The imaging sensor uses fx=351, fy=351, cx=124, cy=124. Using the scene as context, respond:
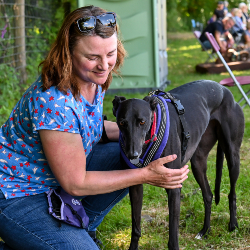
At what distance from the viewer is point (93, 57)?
6.20 ft

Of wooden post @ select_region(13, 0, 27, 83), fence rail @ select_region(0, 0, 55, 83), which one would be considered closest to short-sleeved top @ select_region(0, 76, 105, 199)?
fence rail @ select_region(0, 0, 55, 83)

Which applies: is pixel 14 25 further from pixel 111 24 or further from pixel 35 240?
pixel 35 240

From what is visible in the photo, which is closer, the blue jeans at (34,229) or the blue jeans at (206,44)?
the blue jeans at (34,229)

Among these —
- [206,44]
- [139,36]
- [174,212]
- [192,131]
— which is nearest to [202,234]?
[174,212]

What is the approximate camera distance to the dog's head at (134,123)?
185 cm

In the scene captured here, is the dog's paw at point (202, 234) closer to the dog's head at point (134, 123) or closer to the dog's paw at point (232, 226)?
the dog's paw at point (232, 226)

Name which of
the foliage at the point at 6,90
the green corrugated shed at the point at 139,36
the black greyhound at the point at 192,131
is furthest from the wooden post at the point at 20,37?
the black greyhound at the point at 192,131

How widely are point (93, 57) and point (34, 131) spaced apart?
1.65ft

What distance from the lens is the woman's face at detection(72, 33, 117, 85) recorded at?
1858 millimetres

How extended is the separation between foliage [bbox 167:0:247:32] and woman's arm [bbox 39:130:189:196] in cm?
2423

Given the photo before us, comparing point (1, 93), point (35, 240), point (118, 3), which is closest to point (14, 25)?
point (1, 93)

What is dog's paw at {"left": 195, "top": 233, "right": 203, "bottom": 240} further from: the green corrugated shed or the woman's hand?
the green corrugated shed

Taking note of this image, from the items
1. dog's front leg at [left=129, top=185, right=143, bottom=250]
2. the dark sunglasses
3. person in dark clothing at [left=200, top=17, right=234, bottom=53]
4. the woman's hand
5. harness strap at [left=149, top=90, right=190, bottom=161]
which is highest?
person in dark clothing at [left=200, top=17, right=234, bottom=53]

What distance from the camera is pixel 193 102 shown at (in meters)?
2.44
